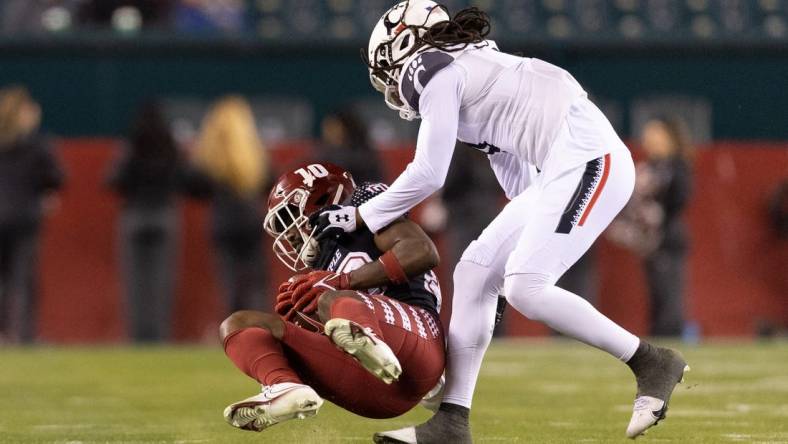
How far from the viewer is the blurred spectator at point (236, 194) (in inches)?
454

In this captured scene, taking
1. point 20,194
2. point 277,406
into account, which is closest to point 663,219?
point 20,194

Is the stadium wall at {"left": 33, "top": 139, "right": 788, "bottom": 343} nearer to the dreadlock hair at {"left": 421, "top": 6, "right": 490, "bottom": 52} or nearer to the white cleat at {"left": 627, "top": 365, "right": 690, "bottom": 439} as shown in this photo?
the dreadlock hair at {"left": 421, "top": 6, "right": 490, "bottom": 52}

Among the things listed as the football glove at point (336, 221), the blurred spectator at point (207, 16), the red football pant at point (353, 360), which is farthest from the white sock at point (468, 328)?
the blurred spectator at point (207, 16)

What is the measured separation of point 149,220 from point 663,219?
155 inches

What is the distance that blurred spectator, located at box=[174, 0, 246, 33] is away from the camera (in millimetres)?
14469

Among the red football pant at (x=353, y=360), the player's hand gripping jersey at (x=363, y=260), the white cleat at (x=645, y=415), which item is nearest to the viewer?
the red football pant at (x=353, y=360)

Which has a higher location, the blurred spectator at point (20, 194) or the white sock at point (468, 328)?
the white sock at point (468, 328)

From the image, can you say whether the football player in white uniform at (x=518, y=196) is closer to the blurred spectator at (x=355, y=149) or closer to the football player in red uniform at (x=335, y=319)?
the football player in red uniform at (x=335, y=319)

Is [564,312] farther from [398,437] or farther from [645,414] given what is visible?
[398,437]

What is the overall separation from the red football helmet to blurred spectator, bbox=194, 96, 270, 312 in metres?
6.49

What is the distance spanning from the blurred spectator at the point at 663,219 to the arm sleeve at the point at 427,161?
284 inches

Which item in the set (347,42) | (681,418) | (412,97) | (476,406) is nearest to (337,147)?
(347,42)

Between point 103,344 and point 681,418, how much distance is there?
7116 mm

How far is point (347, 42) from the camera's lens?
1471 centimetres
